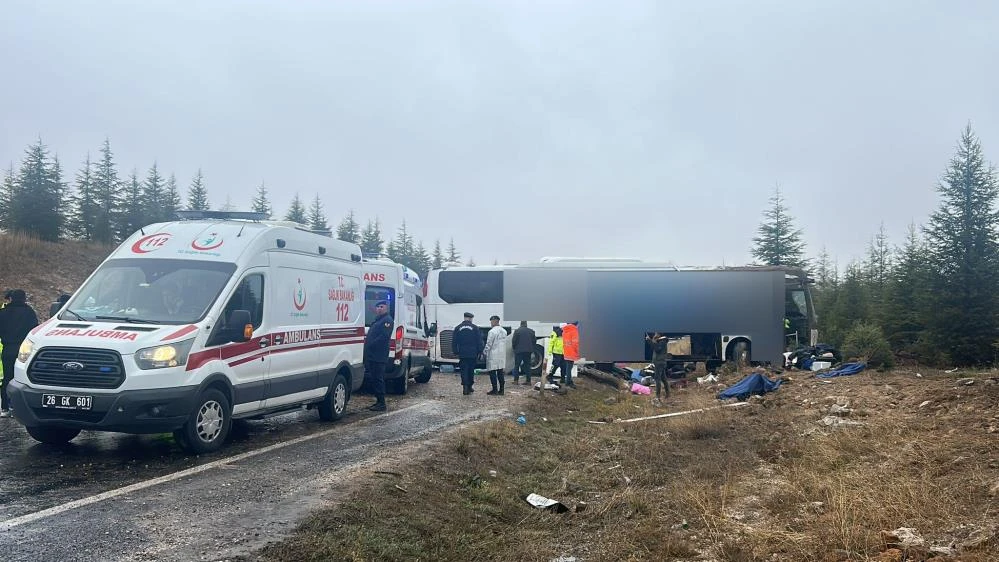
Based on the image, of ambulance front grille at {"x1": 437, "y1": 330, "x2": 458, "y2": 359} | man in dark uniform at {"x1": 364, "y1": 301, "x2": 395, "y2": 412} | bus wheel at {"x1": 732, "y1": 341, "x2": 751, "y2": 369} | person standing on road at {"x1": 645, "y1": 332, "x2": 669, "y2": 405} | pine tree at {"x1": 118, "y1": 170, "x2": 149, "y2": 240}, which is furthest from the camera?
pine tree at {"x1": 118, "y1": 170, "x2": 149, "y2": 240}

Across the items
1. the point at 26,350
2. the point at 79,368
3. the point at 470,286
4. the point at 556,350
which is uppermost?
the point at 470,286

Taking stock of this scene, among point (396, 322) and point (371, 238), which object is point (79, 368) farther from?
point (371, 238)

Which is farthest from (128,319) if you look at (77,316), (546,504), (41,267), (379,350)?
(41,267)

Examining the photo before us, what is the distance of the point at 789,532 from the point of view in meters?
6.11

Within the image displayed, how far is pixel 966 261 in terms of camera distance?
28.2 metres

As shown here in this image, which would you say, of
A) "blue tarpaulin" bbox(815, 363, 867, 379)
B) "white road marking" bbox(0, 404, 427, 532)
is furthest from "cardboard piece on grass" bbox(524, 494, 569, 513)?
"blue tarpaulin" bbox(815, 363, 867, 379)

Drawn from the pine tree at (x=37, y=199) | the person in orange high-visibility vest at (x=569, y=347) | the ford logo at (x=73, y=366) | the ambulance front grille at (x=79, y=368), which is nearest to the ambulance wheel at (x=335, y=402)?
the ambulance front grille at (x=79, y=368)

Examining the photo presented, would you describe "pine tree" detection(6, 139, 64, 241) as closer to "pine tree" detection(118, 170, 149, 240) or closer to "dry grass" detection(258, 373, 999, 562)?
"pine tree" detection(118, 170, 149, 240)

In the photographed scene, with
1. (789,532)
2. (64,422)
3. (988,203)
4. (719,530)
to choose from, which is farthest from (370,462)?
(988,203)

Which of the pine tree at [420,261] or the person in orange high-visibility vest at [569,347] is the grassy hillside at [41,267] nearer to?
the person in orange high-visibility vest at [569,347]

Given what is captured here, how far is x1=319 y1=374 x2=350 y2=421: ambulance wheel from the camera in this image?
11344 mm

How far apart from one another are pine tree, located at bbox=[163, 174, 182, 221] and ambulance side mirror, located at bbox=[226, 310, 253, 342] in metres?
45.7

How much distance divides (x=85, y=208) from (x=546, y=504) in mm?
47022

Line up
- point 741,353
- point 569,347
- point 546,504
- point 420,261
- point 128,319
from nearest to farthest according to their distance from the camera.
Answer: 1. point 546,504
2. point 128,319
3. point 569,347
4. point 741,353
5. point 420,261
